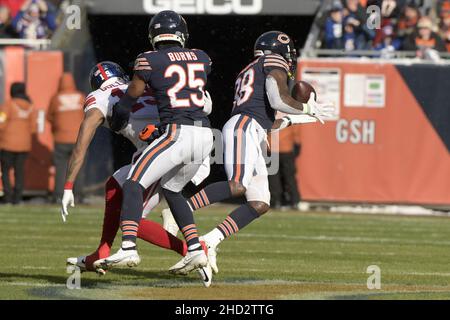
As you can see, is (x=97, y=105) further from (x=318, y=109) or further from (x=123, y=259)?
(x=318, y=109)

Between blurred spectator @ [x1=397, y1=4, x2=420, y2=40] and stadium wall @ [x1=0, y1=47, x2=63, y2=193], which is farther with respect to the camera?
stadium wall @ [x1=0, y1=47, x2=63, y2=193]

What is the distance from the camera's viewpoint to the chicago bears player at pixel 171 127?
741 cm

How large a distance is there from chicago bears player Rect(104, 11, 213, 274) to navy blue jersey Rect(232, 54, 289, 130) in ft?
2.82

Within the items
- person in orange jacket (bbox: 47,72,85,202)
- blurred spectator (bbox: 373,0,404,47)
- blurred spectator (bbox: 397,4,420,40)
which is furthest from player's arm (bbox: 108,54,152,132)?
blurred spectator (bbox: 373,0,404,47)

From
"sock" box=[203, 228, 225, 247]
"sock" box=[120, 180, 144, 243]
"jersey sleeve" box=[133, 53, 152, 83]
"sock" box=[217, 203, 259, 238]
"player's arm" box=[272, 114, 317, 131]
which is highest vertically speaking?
"jersey sleeve" box=[133, 53, 152, 83]

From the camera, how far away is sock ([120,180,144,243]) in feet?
24.2

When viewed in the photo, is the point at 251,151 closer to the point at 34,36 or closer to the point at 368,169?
the point at 368,169

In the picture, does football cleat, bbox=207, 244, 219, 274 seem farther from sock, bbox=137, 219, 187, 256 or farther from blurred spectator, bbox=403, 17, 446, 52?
blurred spectator, bbox=403, 17, 446, 52

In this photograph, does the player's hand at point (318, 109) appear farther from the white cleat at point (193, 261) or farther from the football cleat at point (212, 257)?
the white cleat at point (193, 261)

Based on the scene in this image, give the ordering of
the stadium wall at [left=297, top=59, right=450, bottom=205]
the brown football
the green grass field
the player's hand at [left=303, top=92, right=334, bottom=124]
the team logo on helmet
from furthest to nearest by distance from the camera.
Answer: the stadium wall at [left=297, top=59, right=450, bottom=205] < the brown football < the team logo on helmet < the player's hand at [left=303, top=92, right=334, bottom=124] < the green grass field

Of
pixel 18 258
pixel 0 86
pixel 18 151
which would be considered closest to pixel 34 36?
pixel 0 86

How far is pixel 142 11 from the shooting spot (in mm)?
16828

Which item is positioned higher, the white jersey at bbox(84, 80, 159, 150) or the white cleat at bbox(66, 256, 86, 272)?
the white jersey at bbox(84, 80, 159, 150)

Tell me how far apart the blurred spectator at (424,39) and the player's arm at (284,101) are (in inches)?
326
